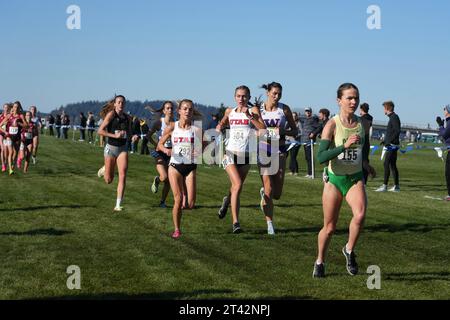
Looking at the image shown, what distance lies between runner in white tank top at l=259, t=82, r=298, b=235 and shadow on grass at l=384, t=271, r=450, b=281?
3.29 m

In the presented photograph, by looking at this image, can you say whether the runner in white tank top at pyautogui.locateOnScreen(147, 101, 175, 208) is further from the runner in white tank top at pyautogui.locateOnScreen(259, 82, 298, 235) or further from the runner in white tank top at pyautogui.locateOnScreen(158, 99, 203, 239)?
the runner in white tank top at pyautogui.locateOnScreen(259, 82, 298, 235)

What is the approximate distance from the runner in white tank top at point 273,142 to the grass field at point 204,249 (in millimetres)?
716

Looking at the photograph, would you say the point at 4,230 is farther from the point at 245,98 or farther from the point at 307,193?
the point at 307,193

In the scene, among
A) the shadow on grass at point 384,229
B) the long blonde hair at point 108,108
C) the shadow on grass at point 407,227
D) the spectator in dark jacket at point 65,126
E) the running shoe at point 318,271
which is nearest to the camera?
the running shoe at point 318,271

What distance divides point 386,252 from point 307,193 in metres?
8.25

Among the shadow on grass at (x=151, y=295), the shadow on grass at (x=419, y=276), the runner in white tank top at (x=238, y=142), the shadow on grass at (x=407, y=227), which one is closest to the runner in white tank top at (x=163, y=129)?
the runner in white tank top at (x=238, y=142)

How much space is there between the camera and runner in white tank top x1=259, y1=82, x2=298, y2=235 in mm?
10805

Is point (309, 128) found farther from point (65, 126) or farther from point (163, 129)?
point (65, 126)

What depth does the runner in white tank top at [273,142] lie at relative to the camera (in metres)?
10.8

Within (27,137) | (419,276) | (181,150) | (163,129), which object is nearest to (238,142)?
(181,150)

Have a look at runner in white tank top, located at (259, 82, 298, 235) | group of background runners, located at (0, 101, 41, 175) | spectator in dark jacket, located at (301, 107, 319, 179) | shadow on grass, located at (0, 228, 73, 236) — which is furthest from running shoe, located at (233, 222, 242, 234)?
spectator in dark jacket, located at (301, 107, 319, 179)

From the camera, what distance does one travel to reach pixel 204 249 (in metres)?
9.33

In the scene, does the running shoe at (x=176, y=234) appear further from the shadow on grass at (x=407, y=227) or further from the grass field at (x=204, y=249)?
the shadow on grass at (x=407, y=227)

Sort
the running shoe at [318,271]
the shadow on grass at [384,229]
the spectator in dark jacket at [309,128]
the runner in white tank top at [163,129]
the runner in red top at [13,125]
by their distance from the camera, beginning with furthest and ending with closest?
the spectator in dark jacket at [309,128] → the runner in red top at [13,125] → the runner in white tank top at [163,129] → the shadow on grass at [384,229] → the running shoe at [318,271]
